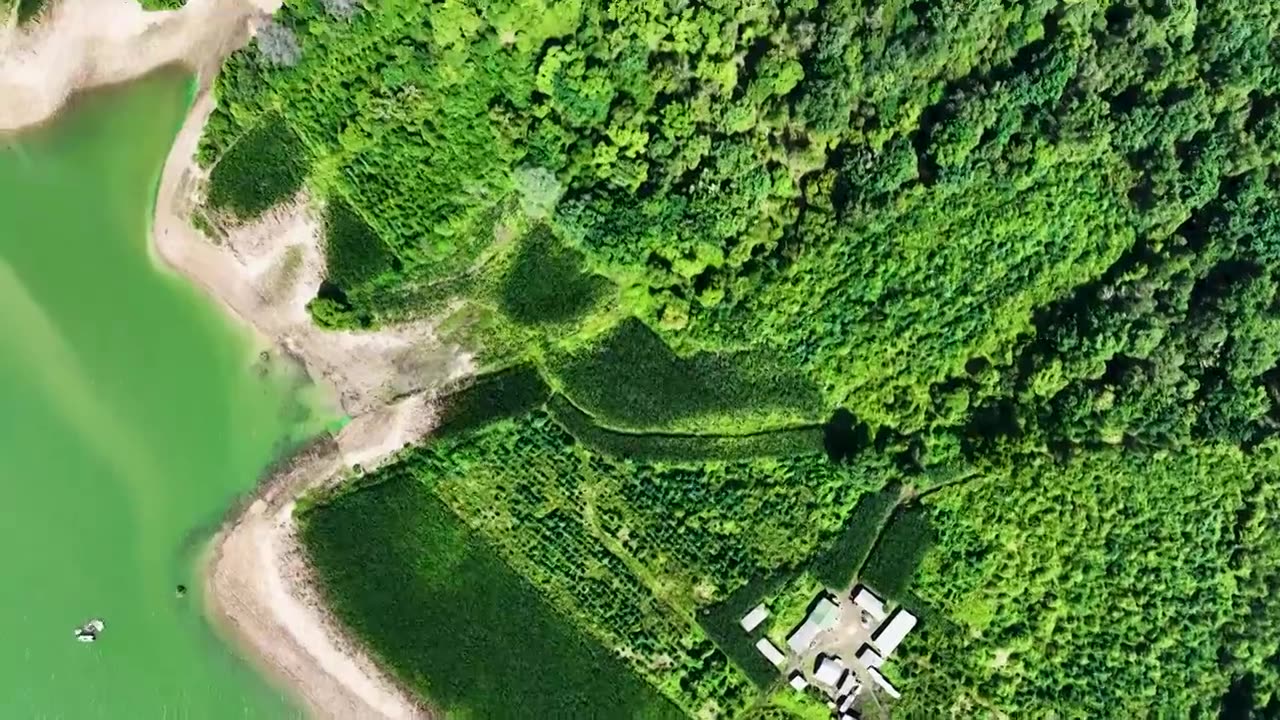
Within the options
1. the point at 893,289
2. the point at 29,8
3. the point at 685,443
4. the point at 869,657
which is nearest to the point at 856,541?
the point at 869,657

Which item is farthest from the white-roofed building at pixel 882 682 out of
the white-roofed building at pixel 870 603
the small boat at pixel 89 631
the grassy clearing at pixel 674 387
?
the small boat at pixel 89 631

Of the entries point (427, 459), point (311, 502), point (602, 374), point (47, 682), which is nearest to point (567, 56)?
point (602, 374)

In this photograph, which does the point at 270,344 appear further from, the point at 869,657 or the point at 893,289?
the point at 869,657

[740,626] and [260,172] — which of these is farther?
[260,172]

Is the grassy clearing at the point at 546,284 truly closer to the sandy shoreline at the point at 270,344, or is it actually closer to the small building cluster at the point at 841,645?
the sandy shoreline at the point at 270,344

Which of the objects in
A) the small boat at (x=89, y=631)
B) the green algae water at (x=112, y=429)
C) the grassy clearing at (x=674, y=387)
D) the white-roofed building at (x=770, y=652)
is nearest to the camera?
the white-roofed building at (x=770, y=652)
